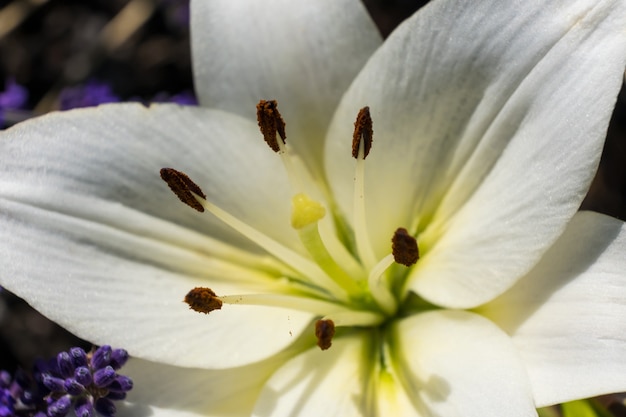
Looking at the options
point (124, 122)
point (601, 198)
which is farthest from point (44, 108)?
point (601, 198)

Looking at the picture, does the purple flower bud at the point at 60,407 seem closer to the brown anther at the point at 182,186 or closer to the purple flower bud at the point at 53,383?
the purple flower bud at the point at 53,383

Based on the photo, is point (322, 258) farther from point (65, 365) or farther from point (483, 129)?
point (65, 365)

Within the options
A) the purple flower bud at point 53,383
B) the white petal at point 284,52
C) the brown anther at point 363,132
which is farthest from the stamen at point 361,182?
the purple flower bud at point 53,383

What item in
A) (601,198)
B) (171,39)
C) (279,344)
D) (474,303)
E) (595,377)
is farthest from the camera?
(171,39)

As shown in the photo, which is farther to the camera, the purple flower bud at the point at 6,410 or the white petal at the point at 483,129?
the purple flower bud at the point at 6,410

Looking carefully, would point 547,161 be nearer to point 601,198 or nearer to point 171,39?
point 601,198

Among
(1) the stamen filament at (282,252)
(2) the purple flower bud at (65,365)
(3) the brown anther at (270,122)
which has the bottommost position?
(2) the purple flower bud at (65,365)
